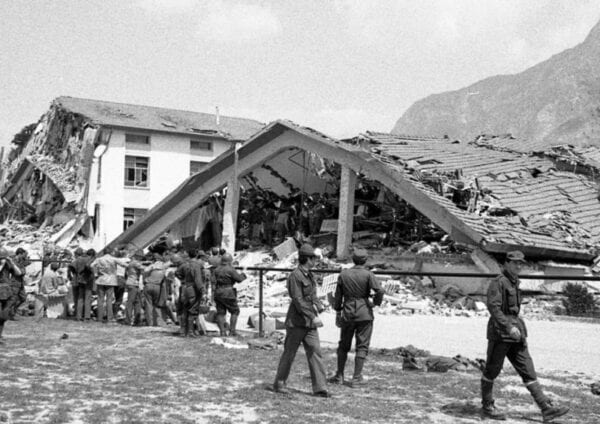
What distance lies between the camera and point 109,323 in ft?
53.6

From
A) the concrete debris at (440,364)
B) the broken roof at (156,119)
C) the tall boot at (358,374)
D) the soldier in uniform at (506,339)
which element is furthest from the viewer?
the broken roof at (156,119)

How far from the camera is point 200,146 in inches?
1906

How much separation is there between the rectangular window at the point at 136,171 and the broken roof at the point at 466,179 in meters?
15.0

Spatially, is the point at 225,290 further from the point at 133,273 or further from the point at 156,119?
the point at 156,119

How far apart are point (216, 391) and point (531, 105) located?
128541 mm

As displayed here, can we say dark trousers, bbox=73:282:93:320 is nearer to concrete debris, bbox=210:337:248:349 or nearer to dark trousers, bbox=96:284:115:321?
dark trousers, bbox=96:284:115:321

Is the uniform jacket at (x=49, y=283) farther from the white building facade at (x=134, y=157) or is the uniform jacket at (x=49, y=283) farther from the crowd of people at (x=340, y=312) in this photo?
the white building facade at (x=134, y=157)

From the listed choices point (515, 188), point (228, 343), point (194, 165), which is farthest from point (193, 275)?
point (194, 165)

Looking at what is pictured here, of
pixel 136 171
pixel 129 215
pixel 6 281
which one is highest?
pixel 136 171

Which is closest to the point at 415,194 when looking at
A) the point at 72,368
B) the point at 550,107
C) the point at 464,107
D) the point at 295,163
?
the point at 295,163

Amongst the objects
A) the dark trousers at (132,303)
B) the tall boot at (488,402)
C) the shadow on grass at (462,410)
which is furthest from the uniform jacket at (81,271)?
the tall boot at (488,402)

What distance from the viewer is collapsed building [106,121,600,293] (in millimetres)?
21484

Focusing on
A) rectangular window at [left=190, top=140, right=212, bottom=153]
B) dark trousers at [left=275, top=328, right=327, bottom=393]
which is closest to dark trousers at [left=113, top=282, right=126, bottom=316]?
dark trousers at [left=275, top=328, right=327, bottom=393]

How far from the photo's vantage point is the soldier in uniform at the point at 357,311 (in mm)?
8969
